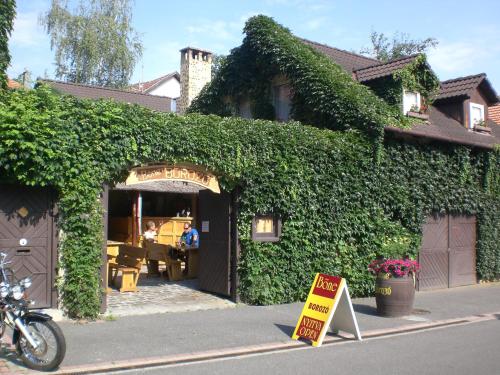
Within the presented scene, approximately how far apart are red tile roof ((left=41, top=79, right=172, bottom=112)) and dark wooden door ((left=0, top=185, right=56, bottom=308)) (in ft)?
41.5

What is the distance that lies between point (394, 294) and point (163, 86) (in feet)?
125

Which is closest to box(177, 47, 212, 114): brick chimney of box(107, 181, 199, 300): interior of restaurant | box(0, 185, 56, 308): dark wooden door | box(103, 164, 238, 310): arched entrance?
box(107, 181, 199, 300): interior of restaurant

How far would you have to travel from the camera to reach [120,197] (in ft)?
80.4

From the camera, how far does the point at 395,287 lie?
1134cm

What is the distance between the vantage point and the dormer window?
1590 cm

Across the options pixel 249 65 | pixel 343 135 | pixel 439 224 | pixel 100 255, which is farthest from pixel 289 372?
pixel 249 65

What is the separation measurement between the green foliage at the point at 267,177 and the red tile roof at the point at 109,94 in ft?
37.1

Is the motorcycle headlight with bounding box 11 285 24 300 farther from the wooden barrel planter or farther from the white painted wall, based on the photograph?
the white painted wall

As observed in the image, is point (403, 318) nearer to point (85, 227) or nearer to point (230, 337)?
point (230, 337)

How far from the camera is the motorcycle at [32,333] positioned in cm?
683

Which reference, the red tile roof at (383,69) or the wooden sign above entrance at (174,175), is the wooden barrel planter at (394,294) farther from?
the red tile roof at (383,69)

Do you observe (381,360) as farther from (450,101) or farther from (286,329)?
(450,101)

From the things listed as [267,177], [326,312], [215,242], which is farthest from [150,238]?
[326,312]

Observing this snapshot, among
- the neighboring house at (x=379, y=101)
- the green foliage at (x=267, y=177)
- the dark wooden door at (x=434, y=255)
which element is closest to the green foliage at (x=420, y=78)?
the neighboring house at (x=379, y=101)
